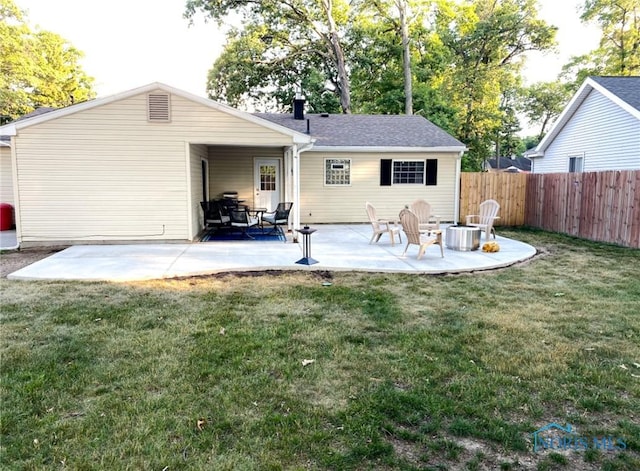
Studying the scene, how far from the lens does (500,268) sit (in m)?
7.31

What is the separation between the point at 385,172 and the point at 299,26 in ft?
48.0

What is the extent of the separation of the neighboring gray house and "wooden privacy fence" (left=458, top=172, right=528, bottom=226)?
101 inches

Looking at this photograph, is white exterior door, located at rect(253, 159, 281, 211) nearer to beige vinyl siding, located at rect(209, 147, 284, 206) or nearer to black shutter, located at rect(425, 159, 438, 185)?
beige vinyl siding, located at rect(209, 147, 284, 206)

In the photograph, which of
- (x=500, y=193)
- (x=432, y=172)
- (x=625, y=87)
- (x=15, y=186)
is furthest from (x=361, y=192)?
(x=15, y=186)

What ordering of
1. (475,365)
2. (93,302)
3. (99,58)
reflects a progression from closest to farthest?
(475,365)
(93,302)
(99,58)

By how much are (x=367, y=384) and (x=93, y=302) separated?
3677 mm

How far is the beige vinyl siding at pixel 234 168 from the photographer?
13422 millimetres

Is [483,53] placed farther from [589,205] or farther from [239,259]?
[239,259]

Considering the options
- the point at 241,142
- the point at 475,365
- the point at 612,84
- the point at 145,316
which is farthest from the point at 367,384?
the point at 612,84

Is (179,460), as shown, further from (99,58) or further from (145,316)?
(99,58)

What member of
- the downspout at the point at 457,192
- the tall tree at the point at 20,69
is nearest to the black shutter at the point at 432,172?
the downspout at the point at 457,192

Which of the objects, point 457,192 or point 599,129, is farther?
point 457,192

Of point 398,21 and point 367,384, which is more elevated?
point 398,21

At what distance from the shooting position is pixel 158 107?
9094mm
